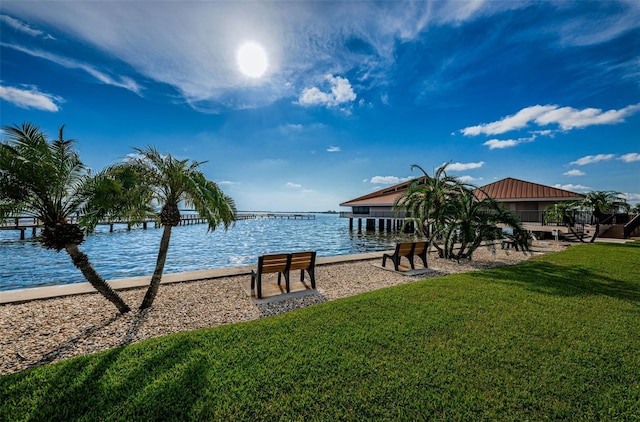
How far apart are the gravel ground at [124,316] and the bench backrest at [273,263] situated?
2.54 ft

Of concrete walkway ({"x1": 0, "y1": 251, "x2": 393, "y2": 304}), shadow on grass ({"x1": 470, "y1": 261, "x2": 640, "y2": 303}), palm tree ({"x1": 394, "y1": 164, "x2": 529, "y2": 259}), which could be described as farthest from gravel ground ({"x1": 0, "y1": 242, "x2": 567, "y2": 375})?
palm tree ({"x1": 394, "y1": 164, "x2": 529, "y2": 259})

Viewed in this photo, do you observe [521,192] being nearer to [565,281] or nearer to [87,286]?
[565,281]

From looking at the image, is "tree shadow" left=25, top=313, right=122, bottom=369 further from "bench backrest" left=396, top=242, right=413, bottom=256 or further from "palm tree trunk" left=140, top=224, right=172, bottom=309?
"bench backrest" left=396, top=242, right=413, bottom=256

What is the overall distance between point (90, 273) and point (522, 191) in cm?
3869

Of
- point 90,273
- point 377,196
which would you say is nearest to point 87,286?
point 90,273

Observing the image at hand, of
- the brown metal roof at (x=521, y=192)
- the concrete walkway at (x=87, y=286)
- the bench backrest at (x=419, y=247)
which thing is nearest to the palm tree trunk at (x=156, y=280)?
the concrete walkway at (x=87, y=286)

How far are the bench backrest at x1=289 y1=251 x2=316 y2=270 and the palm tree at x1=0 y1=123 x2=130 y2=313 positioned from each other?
141 inches

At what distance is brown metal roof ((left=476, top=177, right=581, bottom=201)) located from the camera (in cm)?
2870

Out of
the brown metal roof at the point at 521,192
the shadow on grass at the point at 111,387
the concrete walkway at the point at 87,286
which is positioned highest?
the brown metal roof at the point at 521,192

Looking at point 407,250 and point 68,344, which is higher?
point 407,250

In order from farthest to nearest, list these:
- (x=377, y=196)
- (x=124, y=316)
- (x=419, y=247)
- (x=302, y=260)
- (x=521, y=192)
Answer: (x=377, y=196) → (x=521, y=192) → (x=419, y=247) → (x=302, y=260) → (x=124, y=316)

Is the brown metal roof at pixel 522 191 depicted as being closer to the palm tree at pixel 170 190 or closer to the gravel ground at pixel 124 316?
the gravel ground at pixel 124 316

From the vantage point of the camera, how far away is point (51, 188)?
4871 mm

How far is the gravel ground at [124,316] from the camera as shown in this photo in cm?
412
